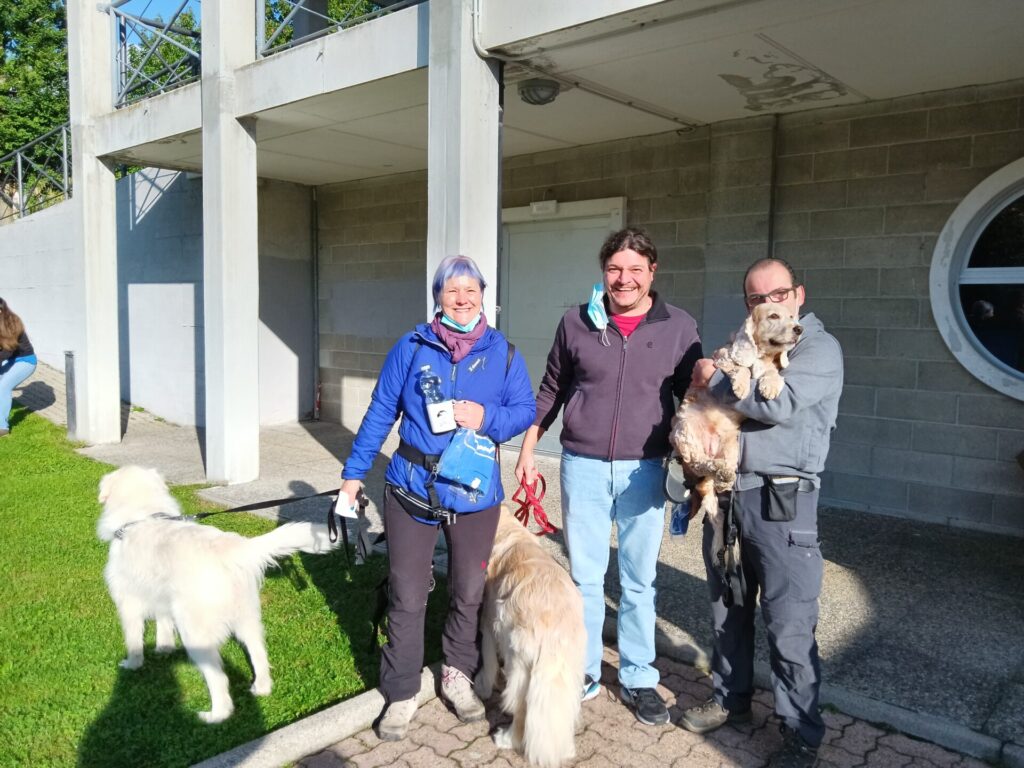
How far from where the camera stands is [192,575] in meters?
3.17

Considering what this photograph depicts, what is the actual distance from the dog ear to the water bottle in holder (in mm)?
1081

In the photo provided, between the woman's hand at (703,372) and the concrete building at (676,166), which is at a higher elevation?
the concrete building at (676,166)

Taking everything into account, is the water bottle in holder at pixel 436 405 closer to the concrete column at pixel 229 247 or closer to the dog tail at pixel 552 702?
the dog tail at pixel 552 702

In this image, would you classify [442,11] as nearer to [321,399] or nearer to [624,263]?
[624,263]

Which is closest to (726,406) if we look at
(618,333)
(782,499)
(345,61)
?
(782,499)

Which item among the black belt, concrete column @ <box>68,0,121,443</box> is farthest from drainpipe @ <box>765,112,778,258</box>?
concrete column @ <box>68,0,121,443</box>

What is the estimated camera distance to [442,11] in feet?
16.8

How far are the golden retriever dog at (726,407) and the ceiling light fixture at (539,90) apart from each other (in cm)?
351

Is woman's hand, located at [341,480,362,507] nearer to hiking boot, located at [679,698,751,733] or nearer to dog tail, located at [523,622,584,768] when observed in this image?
dog tail, located at [523,622,584,768]

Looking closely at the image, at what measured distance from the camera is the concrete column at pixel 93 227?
8.98 metres

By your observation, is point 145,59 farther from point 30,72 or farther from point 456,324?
point 30,72

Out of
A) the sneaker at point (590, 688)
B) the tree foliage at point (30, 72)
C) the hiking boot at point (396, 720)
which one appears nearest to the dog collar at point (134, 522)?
the hiking boot at point (396, 720)

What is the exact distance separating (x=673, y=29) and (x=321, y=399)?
25.9 ft

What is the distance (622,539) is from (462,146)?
2.89m
